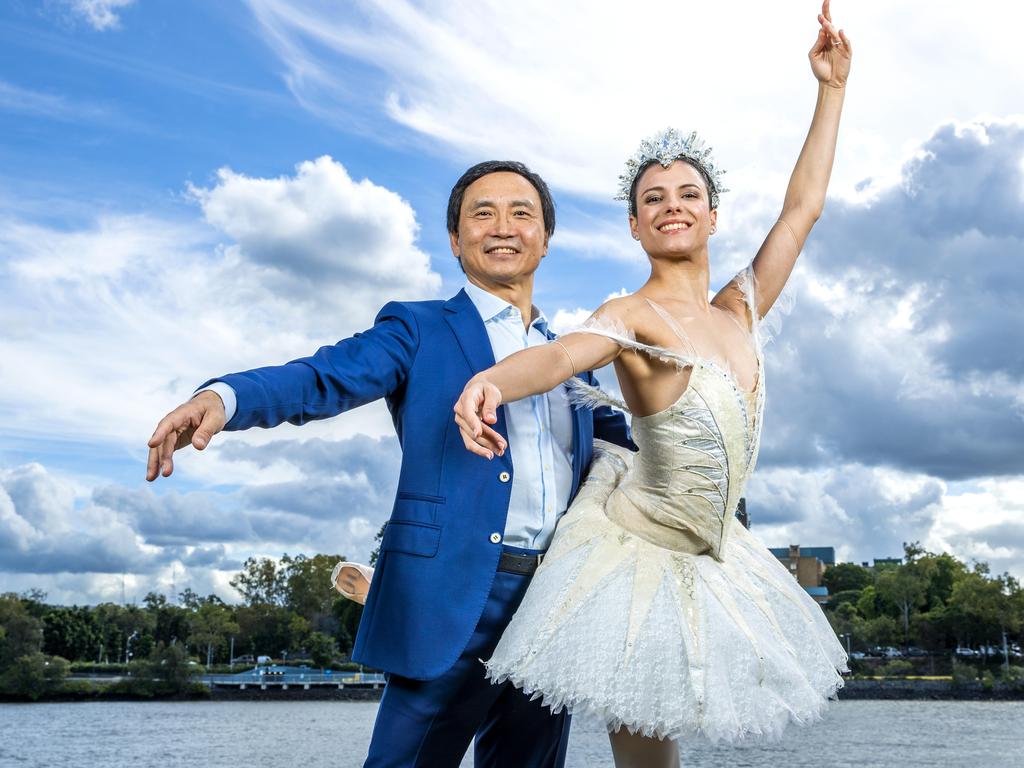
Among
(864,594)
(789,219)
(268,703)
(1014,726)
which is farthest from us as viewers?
(268,703)

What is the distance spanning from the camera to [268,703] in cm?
9544

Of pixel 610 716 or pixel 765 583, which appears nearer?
pixel 610 716

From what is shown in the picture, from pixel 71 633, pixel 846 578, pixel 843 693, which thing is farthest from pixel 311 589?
pixel 846 578

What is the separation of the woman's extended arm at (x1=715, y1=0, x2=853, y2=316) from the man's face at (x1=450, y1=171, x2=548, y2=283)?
2.48ft

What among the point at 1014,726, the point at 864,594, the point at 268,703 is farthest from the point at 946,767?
the point at 268,703

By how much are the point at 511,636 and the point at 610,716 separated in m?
0.37

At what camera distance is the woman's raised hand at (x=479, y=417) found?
248 cm

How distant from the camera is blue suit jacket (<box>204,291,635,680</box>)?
3.08m

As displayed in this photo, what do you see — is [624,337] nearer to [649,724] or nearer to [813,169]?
[649,724]

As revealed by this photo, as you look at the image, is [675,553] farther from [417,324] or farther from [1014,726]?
[1014,726]

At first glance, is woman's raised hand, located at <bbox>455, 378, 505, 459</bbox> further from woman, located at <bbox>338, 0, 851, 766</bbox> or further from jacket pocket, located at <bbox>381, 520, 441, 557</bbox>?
jacket pocket, located at <bbox>381, 520, 441, 557</bbox>

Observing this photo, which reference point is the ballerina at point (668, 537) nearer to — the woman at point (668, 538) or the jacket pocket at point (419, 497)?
the woman at point (668, 538)

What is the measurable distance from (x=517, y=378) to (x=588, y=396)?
0.69 m

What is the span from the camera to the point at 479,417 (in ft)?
8.27
